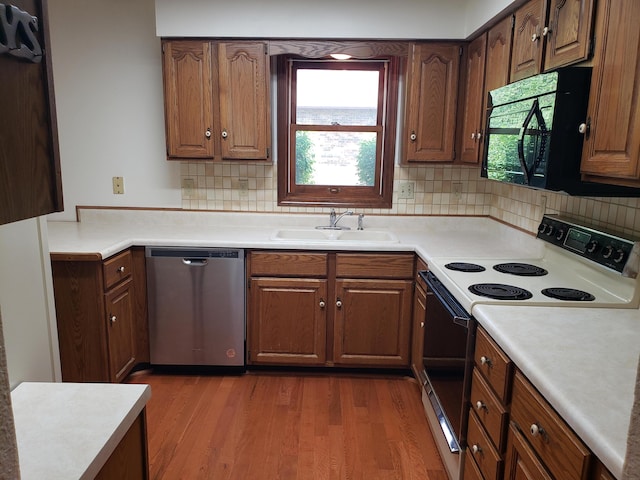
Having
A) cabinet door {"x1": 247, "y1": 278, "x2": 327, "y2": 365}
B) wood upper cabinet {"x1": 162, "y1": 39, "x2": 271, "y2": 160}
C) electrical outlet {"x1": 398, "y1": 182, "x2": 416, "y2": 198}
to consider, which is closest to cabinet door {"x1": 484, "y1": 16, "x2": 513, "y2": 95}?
electrical outlet {"x1": 398, "y1": 182, "x2": 416, "y2": 198}

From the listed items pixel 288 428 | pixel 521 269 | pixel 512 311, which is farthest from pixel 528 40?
pixel 288 428

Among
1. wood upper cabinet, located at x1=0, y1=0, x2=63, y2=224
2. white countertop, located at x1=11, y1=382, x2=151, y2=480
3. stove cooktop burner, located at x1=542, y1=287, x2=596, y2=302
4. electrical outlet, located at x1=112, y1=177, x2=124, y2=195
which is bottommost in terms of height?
white countertop, located at x1=11, y1=382, x2=151, y2=480

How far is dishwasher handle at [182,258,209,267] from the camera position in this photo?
8.97ft

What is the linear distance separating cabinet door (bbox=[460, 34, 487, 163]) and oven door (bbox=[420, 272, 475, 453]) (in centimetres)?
85

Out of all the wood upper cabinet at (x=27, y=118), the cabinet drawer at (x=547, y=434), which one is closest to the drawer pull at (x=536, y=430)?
the cabinet drawer at (x=547, y=434)

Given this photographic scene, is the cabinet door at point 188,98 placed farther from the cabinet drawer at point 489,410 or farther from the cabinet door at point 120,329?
the cabinet drawer at point 489,410

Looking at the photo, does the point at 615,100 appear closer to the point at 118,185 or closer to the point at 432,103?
the point at 432,103

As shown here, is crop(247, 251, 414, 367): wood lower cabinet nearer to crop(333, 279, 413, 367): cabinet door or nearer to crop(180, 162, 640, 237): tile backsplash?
crop(333, 279, 413, 367): cabinet door

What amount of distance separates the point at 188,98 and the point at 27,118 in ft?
7.56

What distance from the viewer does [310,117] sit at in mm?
3164

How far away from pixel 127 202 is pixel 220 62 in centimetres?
118

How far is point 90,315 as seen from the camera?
96.3 inches

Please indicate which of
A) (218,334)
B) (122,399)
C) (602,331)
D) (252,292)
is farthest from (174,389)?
(602,331)

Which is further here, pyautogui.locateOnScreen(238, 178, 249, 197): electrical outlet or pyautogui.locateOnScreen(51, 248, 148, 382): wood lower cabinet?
pyautogui.locateOnScreen(238, 178, 249, 197): electrical outlet
